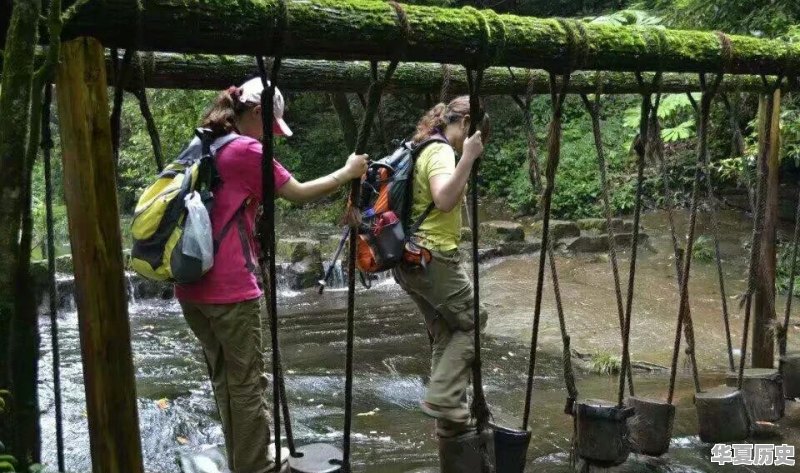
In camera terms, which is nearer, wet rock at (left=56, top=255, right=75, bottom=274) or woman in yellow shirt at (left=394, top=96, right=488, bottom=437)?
woman in yellow shirt at (left=394, top=96, right=488, bottom=437)

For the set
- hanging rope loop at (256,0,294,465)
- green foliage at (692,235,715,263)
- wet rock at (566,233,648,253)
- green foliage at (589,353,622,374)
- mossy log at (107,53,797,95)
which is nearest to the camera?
hanging rope loop at (256,0,294,465)

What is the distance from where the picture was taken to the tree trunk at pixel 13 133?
6.82ft

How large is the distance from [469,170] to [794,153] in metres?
6.44

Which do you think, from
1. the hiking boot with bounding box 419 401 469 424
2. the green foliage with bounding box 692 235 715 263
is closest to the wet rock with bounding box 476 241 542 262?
the green foliage with bounding box 692 235 715 263

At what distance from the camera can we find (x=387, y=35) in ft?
9.20

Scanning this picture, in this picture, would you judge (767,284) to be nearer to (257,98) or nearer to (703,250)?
(257,98)

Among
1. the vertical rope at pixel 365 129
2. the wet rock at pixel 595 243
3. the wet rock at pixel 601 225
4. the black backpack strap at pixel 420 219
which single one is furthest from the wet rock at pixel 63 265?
the vertical rope at pixel 365 129

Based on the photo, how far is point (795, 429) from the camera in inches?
203

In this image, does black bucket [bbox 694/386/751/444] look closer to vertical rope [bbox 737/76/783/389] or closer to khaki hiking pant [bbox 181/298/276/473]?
vertical rope [bbox 737/76/783/389]

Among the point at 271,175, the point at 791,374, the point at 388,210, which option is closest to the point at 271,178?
the point at 271,175

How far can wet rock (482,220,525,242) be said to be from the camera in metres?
13.6

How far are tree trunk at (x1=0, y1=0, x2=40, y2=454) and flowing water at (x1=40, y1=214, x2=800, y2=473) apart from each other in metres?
2.29

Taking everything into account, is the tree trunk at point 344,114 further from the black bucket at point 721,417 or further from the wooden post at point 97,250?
the wooden post at point 97,250

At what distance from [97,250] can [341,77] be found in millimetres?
2043
